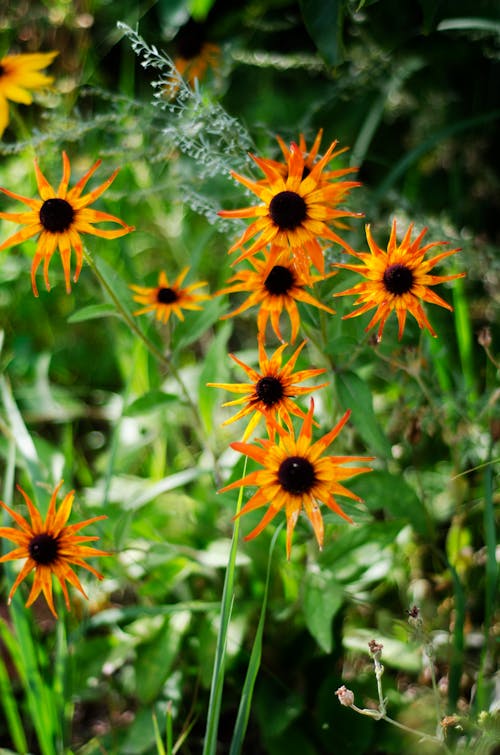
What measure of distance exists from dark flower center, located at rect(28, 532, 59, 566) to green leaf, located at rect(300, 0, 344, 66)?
87cm

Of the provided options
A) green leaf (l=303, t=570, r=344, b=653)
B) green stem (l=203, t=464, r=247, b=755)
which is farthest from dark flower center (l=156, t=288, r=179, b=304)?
green leaf (l=303, t=570, r=344, b=653)

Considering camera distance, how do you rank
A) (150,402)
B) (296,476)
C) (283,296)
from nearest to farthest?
(296,476) < (283,296) < (150,402)

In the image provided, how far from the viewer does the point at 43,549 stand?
965 millimetres

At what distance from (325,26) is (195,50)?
0.67m

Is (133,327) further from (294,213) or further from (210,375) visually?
(294,213)

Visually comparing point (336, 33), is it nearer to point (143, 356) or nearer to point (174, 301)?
point (174, 301)

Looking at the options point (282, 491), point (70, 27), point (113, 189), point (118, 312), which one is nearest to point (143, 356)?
point (118, 312)

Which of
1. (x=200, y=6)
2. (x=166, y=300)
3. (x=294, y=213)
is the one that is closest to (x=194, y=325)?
(x=166, y=300)

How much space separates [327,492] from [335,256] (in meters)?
0.43

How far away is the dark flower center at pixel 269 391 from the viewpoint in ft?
3.05

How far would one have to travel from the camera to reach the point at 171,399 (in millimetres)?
1243

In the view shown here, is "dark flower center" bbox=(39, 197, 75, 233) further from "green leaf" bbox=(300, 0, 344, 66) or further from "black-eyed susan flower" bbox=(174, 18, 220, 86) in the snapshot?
"black-eyed susan flower" bbox=(174, 18, 220, 86)

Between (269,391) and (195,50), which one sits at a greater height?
(195,50)

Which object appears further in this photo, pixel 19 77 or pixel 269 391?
pixel 19 77
